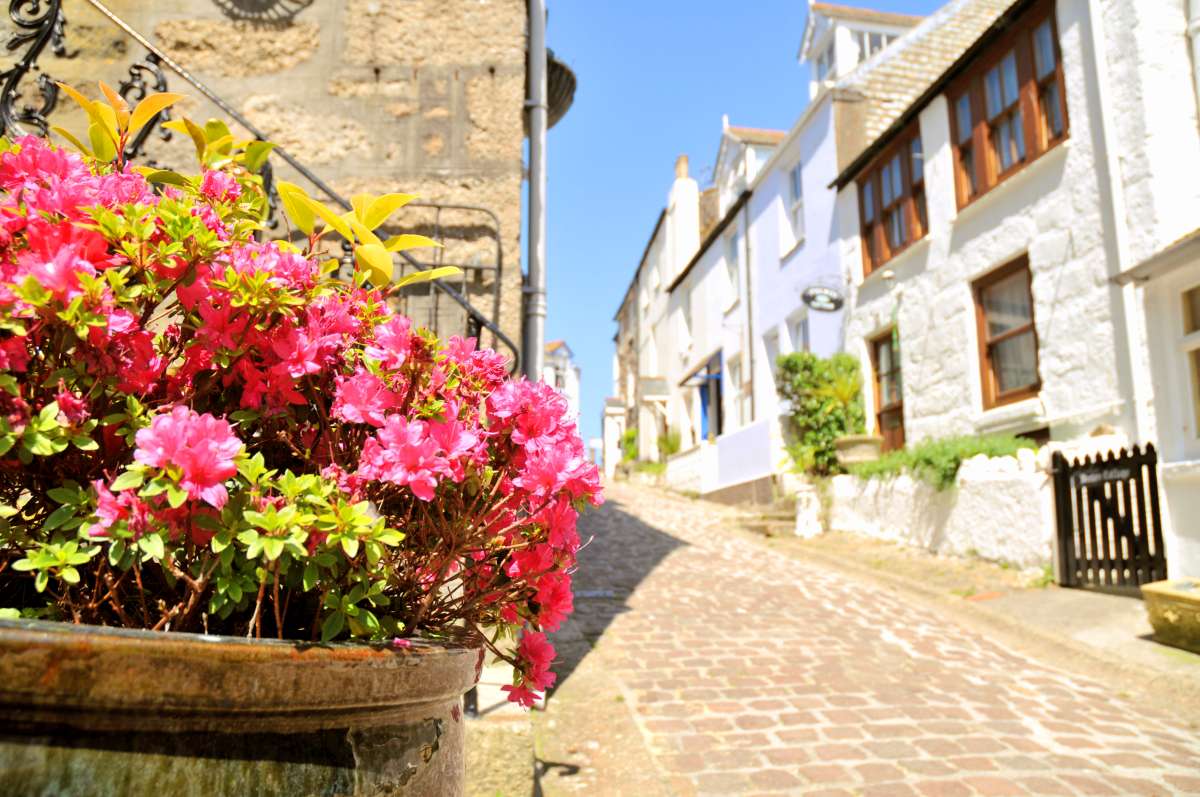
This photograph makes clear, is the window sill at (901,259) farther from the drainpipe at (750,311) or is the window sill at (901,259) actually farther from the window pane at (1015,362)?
the drainpipe at (750,311)

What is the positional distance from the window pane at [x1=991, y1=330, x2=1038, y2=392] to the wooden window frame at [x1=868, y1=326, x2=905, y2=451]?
1.87 meters

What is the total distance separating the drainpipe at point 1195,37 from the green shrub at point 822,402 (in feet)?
20.4

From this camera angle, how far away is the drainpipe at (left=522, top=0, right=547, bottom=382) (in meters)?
4.88

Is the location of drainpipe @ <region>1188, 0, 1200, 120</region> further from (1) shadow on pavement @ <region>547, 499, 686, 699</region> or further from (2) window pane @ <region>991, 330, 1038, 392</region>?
(1) shadow on pavement @ <region>547, 499, 686, 699</region>

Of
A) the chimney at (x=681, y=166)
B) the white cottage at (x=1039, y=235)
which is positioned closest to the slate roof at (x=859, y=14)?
the white cottage at (x=1039, y=235)

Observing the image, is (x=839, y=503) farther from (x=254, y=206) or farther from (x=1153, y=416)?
(x=254, y=206)

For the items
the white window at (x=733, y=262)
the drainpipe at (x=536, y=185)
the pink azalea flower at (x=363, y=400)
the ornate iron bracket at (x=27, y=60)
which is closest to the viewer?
the pink azalea flower at (x=363, y=400)

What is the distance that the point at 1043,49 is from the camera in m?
9.72

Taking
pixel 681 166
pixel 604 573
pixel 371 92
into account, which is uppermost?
pixel 681 166

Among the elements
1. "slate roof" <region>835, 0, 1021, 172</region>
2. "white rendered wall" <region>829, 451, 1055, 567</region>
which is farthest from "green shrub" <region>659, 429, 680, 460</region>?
"white rendered wall" <region>829, 451, 1055, 567</region>

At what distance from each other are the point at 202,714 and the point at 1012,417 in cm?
1037

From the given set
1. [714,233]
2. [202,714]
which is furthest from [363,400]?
[714,233]

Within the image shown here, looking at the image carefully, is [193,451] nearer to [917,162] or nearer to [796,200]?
[917,162]

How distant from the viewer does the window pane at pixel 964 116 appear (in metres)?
11.1
